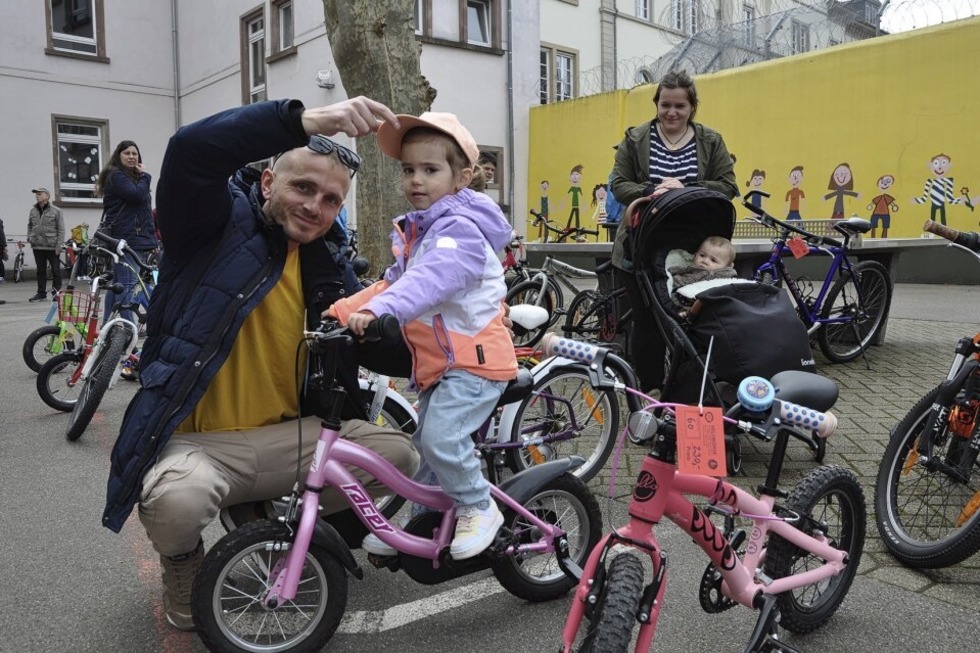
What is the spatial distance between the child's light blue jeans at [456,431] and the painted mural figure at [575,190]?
17.2 metres

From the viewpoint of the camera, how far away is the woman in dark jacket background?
784 centimetres

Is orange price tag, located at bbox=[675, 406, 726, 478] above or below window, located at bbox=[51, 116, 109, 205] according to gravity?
below

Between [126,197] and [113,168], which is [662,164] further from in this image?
[113,168]

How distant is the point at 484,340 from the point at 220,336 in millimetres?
875

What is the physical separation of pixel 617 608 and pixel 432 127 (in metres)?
1.62

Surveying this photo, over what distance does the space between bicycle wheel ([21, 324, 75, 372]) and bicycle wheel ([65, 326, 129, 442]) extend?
1371 millimetres

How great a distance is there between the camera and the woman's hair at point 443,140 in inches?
105

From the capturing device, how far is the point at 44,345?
7379 millimetres

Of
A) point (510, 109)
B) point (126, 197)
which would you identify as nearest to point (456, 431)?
point (126, 197)

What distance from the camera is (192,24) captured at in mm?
22172

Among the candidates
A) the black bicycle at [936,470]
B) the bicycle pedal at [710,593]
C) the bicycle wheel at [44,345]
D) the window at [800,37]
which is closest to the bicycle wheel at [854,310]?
the black bicycle at [936,470]

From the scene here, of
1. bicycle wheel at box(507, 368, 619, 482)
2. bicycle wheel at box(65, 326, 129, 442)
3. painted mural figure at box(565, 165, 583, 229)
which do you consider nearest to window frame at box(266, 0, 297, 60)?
painted mural figure at box(565, 165, 583, 229)

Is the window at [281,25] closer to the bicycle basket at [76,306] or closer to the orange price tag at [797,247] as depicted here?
the bicycle basket at [76,306]

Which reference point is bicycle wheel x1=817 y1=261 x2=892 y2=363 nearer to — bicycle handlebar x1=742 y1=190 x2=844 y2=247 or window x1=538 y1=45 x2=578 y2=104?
bicycle handlebar x1=742 y1=190 x2=844 y2=247
